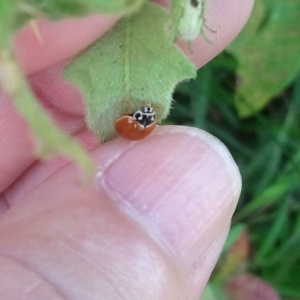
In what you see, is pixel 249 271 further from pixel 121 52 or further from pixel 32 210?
pixel 121 52

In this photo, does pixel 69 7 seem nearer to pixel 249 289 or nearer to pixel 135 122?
pixel 135 122

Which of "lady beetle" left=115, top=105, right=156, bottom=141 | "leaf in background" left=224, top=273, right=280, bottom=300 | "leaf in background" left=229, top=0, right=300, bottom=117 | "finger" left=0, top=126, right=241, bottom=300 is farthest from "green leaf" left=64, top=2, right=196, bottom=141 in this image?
"leaf in background" left=224, top=273, right=280, bottom=300

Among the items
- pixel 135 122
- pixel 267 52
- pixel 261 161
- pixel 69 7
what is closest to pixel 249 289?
pixel 261 161

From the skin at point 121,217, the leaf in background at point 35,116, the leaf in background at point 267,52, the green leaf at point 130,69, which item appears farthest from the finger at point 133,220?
the leaf in background at point 35,116

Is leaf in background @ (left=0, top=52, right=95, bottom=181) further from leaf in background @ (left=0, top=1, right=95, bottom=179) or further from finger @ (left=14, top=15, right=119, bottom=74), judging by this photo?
finger @ (left=14, top=15, right=119, bottom=74)

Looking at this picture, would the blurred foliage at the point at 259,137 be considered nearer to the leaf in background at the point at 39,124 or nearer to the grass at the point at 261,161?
the grass at the point at 261,161

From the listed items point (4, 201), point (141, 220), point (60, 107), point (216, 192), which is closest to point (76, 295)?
point (141, 220)

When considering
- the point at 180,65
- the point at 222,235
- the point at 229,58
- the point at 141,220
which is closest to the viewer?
the point at 180,65
